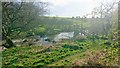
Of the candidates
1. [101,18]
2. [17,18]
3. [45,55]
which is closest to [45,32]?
[45,55]

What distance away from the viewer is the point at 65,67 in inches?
222

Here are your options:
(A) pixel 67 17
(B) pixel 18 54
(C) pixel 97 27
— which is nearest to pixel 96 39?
(C) pixel 97 27

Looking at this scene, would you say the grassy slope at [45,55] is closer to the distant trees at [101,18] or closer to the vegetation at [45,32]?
the vegetation at [45,32]

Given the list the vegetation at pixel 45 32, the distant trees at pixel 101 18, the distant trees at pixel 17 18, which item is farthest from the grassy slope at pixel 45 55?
the distant trees at pixel 17 18

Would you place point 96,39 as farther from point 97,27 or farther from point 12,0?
point 12,0

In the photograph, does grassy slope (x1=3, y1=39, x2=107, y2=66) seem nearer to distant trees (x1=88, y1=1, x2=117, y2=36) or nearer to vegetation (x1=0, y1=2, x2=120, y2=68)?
vegetation (x1=0, y1=2, x2=120, y2=68)

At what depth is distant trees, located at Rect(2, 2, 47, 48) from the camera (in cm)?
841

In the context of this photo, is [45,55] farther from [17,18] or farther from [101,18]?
[101,18]

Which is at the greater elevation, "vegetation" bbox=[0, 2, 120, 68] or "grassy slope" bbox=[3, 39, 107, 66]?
"vegetation" bbox=[0, 2, 120, 68]

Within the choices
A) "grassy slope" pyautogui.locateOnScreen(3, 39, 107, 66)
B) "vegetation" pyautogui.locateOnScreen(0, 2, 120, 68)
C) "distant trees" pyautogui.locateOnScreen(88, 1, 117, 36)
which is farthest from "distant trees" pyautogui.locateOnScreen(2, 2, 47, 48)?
"distant trees" pyautogui.locateOnScreen(88, 1, 117, 36)

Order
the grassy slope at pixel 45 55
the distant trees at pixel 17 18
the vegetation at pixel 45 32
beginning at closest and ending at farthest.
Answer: the grassy slope at pixel 45 55 → the vegetation at pixel 45 32 → the distant trees at pixel 17 18

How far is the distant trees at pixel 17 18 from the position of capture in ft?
27.6

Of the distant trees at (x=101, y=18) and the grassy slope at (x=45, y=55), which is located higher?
the distant trees at (x=101, y=18)

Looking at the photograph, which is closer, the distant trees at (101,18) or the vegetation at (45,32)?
the vegetation at (45,32)
